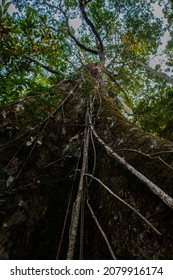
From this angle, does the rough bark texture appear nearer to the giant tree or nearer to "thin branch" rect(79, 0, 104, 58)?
the giant tree

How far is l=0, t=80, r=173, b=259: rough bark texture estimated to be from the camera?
4.56 ft

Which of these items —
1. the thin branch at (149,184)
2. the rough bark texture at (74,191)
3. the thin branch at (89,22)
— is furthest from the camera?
the thin branch at (89,22)

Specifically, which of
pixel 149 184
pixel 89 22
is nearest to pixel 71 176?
pixel 149 184

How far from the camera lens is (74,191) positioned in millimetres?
2055

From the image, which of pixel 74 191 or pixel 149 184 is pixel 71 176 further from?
pixel 149 184

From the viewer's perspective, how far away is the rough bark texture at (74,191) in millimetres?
1391

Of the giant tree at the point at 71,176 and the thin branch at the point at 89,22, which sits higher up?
the thin branch at the point at 89,22

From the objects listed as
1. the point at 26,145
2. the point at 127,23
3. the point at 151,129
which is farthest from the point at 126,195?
the point at 127,23

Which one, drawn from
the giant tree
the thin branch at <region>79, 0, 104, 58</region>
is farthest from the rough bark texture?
the thin branch at <region>79, 0, 104, 58</region>

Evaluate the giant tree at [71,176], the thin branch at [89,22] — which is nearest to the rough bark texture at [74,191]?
the giant tree at [71,176]

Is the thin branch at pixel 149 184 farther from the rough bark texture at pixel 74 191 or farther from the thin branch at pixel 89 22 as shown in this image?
the thin branch at pixel 89 22

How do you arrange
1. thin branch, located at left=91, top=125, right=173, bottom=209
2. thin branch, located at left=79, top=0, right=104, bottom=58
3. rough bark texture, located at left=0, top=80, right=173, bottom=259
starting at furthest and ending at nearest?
thin branch, located at left=79, top=0, right=104, bottom=58 < rough bark texture, located at left=0, top=80, right=173, bottom=259 < thin branch, located at left=91, top=125, right=173, bottom=209

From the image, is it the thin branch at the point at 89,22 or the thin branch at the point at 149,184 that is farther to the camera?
the thin branch at the point at 89,22
